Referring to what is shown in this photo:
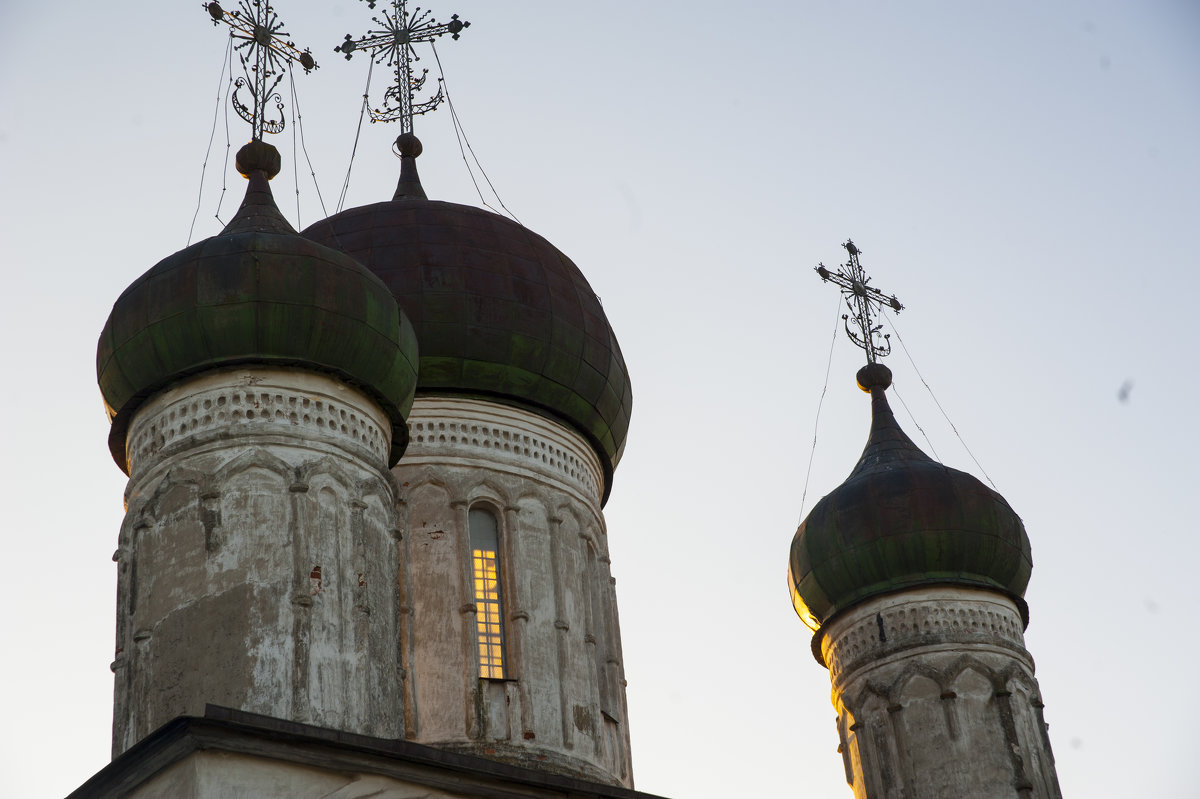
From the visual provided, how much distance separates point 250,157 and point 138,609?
154 inches

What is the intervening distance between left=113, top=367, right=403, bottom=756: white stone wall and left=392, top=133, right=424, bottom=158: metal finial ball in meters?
5.49

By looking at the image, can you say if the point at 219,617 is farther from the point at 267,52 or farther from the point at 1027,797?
the point at 1027,797

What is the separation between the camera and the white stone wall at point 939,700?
1662 cm

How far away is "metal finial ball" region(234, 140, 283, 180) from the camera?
14.4 metres

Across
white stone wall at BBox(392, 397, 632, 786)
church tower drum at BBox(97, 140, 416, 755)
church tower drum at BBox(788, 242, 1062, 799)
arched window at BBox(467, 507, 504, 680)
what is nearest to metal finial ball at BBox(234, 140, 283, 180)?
church tower drum at BBox(97, 140, 416, 755)

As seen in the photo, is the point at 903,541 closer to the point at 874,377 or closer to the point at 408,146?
the point at 874,377

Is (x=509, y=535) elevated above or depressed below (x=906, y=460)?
below

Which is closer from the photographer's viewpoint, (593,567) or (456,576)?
(456,576)

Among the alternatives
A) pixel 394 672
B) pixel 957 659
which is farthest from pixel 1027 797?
pixel 394 672

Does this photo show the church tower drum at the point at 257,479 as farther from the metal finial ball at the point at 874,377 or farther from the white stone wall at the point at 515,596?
the metal finial ball at the point at 874,377

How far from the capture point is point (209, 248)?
1299 centimetres

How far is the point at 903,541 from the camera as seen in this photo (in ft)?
57.6

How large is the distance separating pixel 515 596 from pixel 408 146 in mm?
5073

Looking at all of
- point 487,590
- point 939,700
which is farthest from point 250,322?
point 939,700
